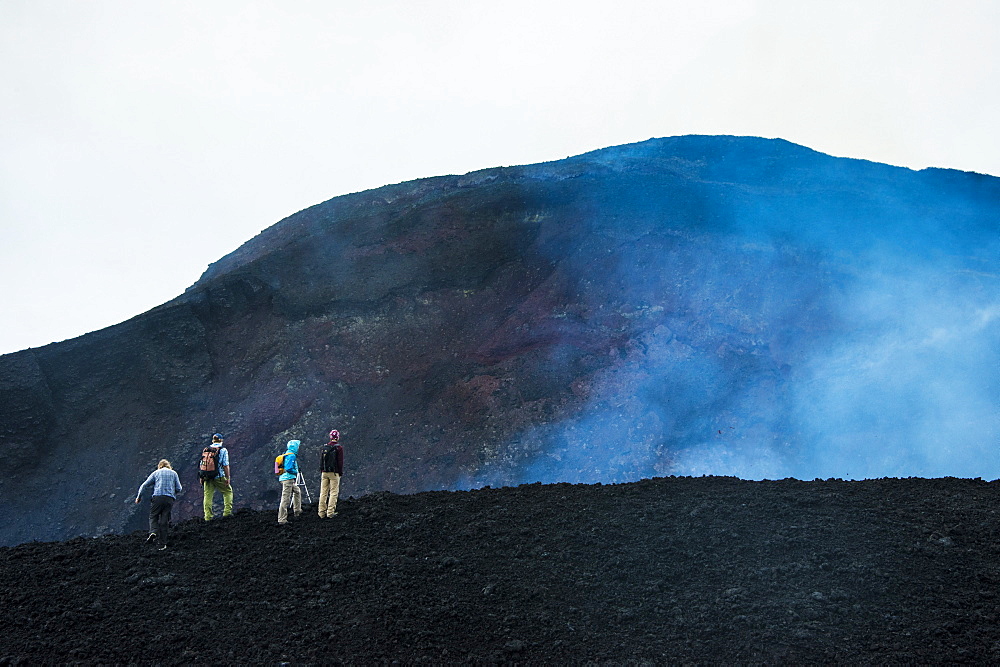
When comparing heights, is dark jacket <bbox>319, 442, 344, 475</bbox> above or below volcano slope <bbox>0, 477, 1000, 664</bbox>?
above

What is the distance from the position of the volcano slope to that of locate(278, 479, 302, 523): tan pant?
0.57 feet

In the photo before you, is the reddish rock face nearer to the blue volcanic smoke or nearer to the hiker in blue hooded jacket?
the blue volcanic smoke

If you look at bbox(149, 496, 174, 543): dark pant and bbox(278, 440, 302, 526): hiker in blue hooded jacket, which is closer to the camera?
bbox(149, 496, 174, 543): dark pant

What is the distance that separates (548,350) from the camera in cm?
2297

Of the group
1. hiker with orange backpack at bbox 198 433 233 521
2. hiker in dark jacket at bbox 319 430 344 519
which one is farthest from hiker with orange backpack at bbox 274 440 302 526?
hiker with orange backpack at bbox 198 433 233 521


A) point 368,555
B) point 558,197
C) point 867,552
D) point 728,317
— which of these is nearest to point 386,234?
point 558,197

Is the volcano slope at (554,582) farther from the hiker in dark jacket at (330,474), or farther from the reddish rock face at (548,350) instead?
the reddish rock face at (548,350)

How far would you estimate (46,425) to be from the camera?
22.2 meters

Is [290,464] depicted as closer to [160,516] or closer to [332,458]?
[332,458]

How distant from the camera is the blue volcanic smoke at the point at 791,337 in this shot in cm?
1970

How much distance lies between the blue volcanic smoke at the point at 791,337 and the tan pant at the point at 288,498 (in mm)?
7871

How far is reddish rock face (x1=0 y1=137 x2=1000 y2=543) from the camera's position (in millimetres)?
20172

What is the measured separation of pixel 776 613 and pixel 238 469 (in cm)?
1615

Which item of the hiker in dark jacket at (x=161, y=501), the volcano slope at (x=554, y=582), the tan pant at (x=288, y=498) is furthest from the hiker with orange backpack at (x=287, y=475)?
the hiker in dark jacket at (x=161, y=501)
